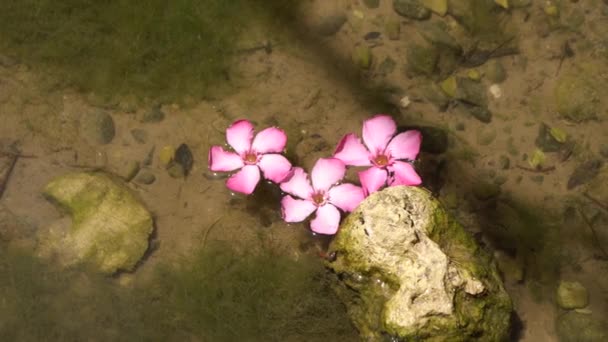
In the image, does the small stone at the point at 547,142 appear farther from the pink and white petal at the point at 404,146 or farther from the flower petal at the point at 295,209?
the flower petal at the point at 295,209

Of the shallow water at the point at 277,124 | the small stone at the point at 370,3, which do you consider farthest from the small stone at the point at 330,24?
the small stone at the point at 370,3

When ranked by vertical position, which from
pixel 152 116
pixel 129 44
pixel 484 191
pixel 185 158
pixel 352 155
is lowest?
pixel 484 191

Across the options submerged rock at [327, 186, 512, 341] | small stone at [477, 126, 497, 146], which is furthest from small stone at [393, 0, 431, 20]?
submerged rock at [327, 186, 512, 341]

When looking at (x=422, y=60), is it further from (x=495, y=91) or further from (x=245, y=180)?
(x=245, y=180)

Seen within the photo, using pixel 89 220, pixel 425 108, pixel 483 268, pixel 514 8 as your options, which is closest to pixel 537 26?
pixel 514 8

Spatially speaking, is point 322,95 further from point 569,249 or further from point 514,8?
point 569,249

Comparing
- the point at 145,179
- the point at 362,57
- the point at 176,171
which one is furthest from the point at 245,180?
the point at 362,57

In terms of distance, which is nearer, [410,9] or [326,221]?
[326,221]
